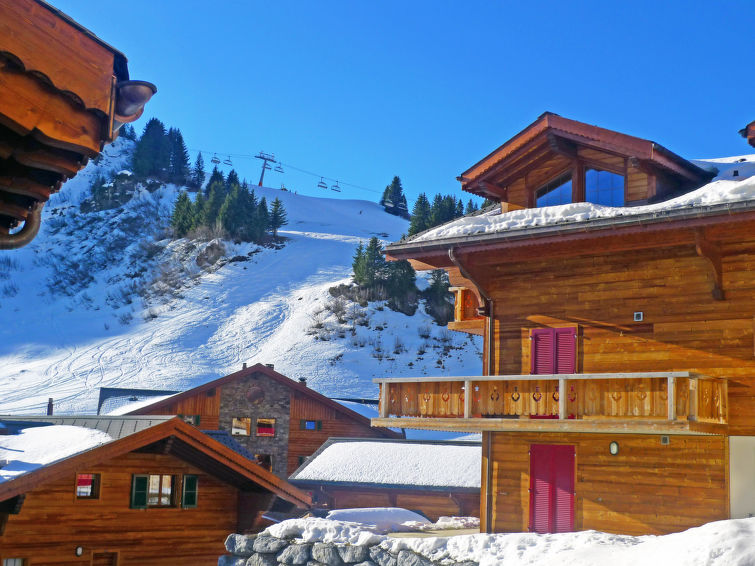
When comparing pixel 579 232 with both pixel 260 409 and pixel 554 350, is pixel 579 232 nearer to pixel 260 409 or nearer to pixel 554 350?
pixel 554 350

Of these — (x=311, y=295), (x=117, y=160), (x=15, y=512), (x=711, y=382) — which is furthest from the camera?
(x=117, y=160)

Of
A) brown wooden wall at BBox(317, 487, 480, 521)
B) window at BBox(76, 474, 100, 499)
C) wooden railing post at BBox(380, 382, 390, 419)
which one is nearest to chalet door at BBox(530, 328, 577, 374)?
wooden railing post at BBox(380, 382, 390, 419)

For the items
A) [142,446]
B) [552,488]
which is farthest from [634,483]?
[142,446]

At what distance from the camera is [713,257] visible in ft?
53.8

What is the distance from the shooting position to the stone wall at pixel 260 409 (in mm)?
43188

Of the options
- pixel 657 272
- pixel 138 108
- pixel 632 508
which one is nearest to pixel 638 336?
pixel 657 272

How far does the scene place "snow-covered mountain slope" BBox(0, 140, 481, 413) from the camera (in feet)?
217

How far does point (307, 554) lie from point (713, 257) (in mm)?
9849

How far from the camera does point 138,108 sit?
11.6 ft

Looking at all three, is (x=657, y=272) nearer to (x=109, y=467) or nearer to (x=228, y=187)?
(x=109, y=467)

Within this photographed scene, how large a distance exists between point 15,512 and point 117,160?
11759 centimetres

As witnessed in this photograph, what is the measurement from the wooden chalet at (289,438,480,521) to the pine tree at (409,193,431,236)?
151 feet

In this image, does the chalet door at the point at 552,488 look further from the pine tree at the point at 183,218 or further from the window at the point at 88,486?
the pine tree at the point at 183,218

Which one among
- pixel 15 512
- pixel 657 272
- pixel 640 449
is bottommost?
pixel 15 512
